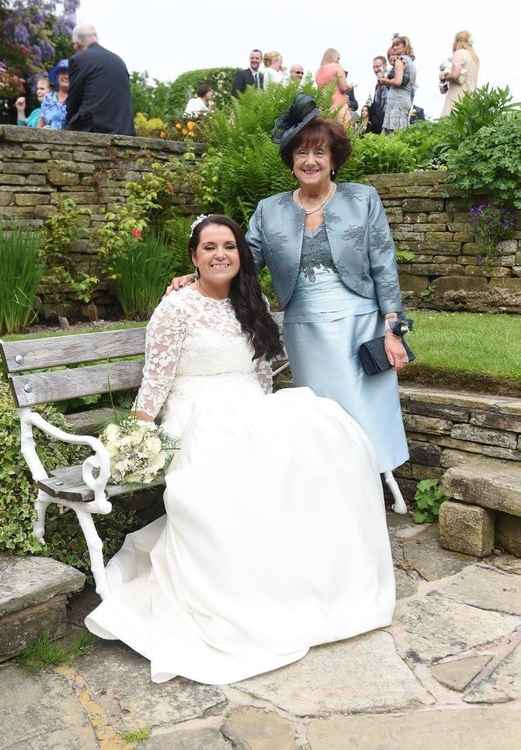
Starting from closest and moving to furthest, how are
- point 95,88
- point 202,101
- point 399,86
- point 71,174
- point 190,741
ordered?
1. point 190,741
2. point 71,174
3. point 95,88
4. point 399,86
5. point 202,101

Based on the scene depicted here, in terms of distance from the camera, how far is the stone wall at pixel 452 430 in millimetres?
3902

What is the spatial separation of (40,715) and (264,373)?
186cm

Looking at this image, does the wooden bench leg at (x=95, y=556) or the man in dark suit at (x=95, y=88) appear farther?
the man in dark suit at (x=95, y=88)

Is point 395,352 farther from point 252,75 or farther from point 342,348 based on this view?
point 252,75

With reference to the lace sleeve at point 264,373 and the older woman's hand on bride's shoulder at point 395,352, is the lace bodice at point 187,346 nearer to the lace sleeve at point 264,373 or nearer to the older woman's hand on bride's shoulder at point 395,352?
the lace sleeve at point 264,373

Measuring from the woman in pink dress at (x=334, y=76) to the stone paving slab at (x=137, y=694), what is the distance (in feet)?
23.7

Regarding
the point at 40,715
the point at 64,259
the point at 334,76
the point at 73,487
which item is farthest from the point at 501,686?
the point at 334,76

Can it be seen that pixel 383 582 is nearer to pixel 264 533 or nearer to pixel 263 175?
pixel 264 533

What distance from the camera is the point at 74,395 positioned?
11.6ft

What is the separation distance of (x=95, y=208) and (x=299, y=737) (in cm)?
620

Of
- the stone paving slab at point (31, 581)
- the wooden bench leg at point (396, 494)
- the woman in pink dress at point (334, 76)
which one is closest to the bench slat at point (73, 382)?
the stone paving slab at point (31, 581)

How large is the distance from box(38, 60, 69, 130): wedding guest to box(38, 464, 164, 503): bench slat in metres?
6.91

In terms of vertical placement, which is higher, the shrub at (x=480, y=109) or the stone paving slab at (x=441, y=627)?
the shrub at (x=480, y=109)

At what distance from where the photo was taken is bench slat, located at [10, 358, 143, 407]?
3.34 m
